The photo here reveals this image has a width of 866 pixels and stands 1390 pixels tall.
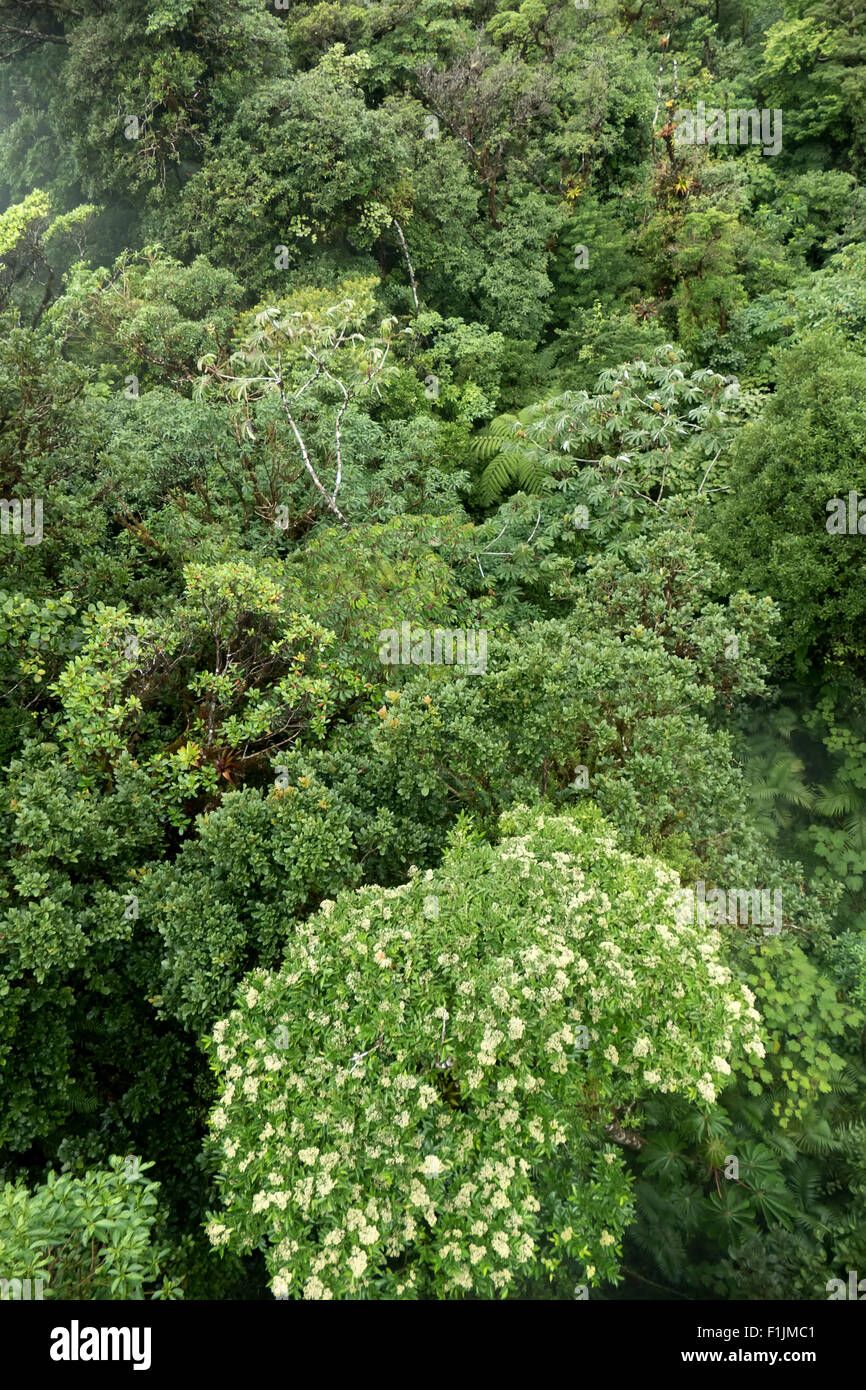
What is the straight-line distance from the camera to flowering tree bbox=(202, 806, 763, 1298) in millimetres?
3719

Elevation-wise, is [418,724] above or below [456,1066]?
above

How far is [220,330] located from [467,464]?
17.5ft

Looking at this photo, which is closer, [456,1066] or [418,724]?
[456,1066]

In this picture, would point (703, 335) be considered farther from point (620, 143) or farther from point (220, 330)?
point (220, 330)

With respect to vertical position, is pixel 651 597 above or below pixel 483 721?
above

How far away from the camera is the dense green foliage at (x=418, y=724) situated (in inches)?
161

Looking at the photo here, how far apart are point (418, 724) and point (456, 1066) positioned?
108 inches

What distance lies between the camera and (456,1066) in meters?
4.03

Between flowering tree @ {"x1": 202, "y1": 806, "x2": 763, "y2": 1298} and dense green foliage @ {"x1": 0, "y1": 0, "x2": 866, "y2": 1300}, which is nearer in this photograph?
flowering tree @ {"x1": 202, "y1": 806, "x2": 763, "y2": 1298}

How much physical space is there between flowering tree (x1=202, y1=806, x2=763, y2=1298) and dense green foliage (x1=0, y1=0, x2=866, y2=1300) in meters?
0.03

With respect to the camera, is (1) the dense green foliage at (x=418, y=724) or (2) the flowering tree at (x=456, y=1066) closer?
(2) the flowering tree at (x=456, y=1066)

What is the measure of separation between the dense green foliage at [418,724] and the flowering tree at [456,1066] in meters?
0.03

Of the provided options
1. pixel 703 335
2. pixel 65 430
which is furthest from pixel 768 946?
pixel 703 335
